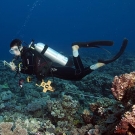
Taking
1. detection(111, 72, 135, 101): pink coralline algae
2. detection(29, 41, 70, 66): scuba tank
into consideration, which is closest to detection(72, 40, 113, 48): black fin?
detection(29, 41, 70, 66): scuba tank

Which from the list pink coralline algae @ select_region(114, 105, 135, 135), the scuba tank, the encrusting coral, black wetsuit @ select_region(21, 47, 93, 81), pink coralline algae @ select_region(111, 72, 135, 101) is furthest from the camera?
the scuba tank

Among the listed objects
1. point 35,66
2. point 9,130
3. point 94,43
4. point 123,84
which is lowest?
point 9,130

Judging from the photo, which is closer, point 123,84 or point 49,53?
point 123,84

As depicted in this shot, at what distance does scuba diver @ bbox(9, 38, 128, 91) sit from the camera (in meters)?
7.03

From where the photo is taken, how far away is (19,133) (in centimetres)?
544

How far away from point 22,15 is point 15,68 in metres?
183

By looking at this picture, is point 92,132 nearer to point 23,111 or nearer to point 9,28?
point 23,111

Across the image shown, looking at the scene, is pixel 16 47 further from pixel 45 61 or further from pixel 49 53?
pixel 49 53

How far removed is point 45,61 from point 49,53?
20.1 inches

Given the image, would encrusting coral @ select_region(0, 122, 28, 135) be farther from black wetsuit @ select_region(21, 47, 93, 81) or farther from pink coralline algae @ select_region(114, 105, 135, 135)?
pink coralline algae @ select_region(114, 105, 135, 135)

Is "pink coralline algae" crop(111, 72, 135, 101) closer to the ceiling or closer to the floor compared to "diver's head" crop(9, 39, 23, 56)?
closer to the floor

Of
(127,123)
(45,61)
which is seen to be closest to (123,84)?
(127,123)

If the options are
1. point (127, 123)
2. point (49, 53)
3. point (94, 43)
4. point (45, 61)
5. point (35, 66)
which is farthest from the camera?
point (94, 43)

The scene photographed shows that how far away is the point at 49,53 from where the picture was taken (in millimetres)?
7656
